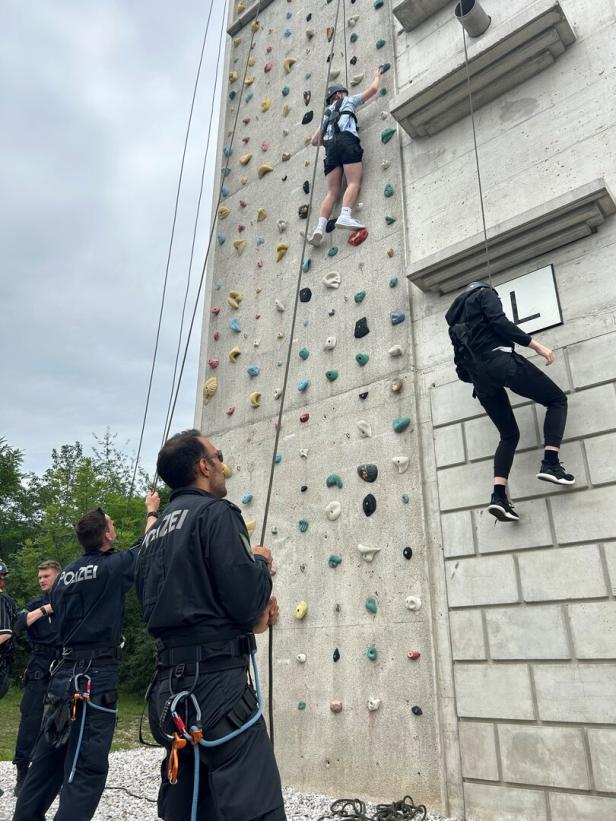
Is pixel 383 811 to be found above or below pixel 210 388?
below

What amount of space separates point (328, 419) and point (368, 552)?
4.08 ft

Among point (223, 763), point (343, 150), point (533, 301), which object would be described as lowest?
point (223, 763)

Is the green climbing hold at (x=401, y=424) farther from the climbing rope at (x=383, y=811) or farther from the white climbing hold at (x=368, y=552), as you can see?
the climbing rope at (x=383, y=811)

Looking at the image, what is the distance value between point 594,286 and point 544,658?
2.38 m

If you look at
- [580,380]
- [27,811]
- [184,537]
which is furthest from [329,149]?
[27,811]

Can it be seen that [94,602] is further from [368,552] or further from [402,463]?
[402,463]

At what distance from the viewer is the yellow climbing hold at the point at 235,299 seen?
7.07m

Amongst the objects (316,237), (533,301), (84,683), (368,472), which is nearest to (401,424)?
(368,472)

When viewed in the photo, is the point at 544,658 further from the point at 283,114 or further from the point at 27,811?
the point at 283,114

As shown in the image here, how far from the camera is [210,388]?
6.95 meters

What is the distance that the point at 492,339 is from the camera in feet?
13.6

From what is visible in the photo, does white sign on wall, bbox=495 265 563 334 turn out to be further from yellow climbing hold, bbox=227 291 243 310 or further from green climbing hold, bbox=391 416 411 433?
yellow climbing hold, bbox=227 291 243 310

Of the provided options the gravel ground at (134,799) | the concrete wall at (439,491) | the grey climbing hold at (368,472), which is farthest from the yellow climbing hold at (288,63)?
the gravel ground at (134,799)

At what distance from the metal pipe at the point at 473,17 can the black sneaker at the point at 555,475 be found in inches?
152
